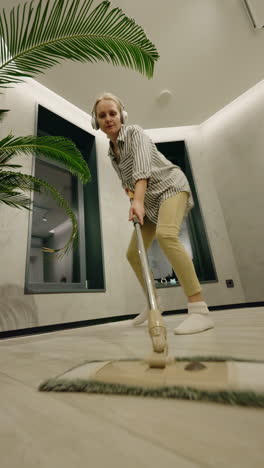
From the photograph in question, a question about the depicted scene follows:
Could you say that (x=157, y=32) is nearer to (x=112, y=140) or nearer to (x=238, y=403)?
(x=112, y=140)

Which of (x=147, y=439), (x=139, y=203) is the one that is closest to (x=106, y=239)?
(x=139, y=203)

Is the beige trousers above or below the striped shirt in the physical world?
below

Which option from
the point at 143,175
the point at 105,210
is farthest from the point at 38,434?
the point at 105,210

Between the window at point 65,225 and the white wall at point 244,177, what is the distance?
→ 5.96 ft

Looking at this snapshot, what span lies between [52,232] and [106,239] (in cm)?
70

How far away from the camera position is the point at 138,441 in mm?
227

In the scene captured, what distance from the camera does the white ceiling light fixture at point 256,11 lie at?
221 centimetres

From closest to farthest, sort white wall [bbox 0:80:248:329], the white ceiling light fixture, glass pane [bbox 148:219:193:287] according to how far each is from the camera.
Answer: white wall [bbox 0:80:248:329]
the white ceiling light fixture
glass pane [bbox 148:219:193:287]

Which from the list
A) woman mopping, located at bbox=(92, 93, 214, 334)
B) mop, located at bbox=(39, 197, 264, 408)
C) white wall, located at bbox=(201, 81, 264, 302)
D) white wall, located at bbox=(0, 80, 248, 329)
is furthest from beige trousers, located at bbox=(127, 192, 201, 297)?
white wall, located at bbox=(201, 81, 264, 302)

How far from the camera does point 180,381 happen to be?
0.34 metres

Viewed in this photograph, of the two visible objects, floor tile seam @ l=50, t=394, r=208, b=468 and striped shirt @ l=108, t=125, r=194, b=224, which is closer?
floor tile seam @ l=50, t=394, r=208, b=468

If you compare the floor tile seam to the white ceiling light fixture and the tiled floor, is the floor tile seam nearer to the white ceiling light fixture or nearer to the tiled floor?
the tiled floor

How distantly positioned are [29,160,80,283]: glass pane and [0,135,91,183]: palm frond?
2.86 ft

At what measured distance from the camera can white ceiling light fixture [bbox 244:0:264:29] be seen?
221 centimetres
